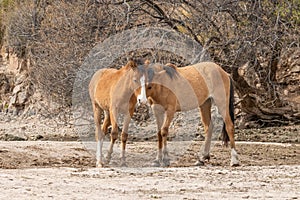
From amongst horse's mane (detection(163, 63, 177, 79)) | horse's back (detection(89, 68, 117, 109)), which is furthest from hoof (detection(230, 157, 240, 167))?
horse's back (detection(89, 68, 117, 109))

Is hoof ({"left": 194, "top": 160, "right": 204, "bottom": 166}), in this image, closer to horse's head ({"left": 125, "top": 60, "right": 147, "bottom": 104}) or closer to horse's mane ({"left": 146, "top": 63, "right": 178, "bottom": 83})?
horse's mane ({"left": 146, "top": 63, "right": 178, "bottom": 83})

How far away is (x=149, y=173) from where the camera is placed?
31.8 ft

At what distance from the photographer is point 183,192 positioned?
7.89 m

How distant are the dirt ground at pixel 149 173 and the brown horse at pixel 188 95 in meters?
0.46

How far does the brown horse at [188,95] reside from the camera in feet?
36.8

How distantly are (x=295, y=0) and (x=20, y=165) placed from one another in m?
6.86

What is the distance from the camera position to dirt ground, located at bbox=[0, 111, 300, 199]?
25.3 ft

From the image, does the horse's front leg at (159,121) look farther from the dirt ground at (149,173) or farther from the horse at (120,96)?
the horse at (120,96)

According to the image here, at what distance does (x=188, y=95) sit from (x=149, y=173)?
2241 mm

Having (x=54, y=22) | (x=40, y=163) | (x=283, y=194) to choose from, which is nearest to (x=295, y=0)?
(x=54, y=22)

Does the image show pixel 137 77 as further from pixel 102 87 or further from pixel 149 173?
pixel 149 173

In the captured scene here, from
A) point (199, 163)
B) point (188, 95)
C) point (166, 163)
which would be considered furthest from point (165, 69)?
point (199, 163)

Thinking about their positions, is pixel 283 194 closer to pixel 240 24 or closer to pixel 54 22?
pixel 240 24

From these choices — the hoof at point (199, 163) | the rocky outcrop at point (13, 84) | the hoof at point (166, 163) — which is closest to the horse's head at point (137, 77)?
the hoof at point (166, 163)
